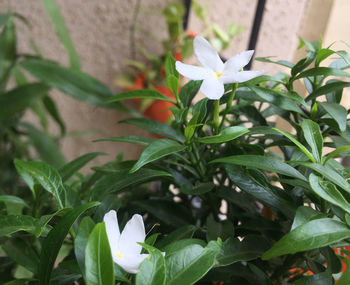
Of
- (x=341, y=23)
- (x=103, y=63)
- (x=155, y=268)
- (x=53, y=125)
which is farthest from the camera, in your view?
(x=53, y=125)

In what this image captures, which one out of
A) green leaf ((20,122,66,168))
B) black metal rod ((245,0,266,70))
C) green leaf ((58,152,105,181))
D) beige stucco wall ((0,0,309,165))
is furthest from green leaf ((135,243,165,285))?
beige stucco wall ((0,0,309,165))

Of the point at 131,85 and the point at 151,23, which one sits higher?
the point at 151,23

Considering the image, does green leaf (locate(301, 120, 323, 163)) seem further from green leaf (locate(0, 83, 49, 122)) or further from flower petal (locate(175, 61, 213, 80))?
green leaf (locate(0, 83, 49, 122))

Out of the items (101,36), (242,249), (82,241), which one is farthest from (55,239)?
(101,36)

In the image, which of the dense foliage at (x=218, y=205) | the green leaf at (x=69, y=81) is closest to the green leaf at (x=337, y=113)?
the dense foliage at (x=218, y=205)

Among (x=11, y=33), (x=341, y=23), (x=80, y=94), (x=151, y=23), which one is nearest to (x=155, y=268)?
(x=341, y=23)

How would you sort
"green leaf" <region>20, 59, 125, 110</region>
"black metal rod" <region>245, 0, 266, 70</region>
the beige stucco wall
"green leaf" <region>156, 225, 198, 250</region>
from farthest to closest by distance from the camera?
the beige stucco wall → "green leaf" <region>20, 59, 125, 110</region> → "black metal rod" <region>245, 0, 266, 70</region> → "green leaf" <region>156, 225, 198, 250</region>

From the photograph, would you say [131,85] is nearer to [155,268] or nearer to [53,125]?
[53,125]
